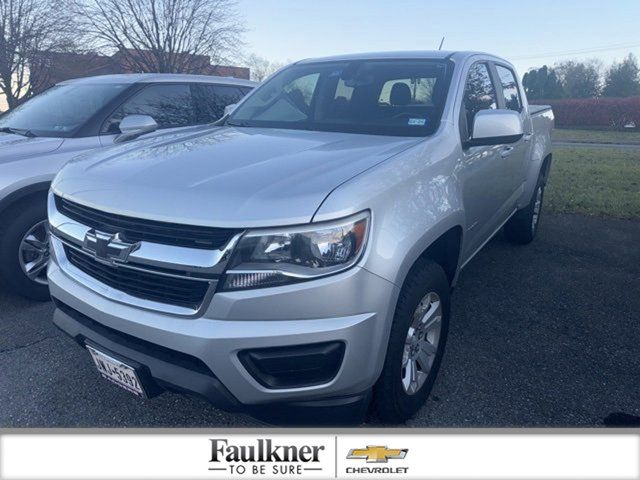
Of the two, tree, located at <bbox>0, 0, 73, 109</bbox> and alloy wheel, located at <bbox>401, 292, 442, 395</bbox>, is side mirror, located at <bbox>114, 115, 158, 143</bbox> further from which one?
tree, located at <bbox>0, 0, 73, 109</bbox>

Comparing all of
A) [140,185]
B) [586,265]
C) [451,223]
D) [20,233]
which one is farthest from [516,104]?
[20,233]

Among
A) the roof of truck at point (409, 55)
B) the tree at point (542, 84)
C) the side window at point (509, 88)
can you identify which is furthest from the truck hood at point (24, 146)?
the tree at point (542, 84)

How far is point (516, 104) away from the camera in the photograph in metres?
4.20

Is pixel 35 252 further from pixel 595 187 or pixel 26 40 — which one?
pixel 26 40

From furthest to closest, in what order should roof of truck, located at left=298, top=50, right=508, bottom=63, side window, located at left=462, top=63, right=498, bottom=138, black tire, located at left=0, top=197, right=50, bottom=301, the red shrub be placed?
the red shrub < black tire, located at left=0, top=197, right=50, bottom=301 < roof of truck, located at left=298, top=50, right=508, bottom=63 < side window, located at left=462, top=63, right=498, bottom=138

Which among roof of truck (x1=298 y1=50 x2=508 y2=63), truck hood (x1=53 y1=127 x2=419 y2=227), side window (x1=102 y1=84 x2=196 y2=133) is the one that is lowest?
truck hood (x1=53 y1=127 x2=419 y2=227)

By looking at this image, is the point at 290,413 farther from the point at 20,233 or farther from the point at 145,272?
the point at 20,233

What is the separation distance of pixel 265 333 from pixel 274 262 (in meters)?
0.25

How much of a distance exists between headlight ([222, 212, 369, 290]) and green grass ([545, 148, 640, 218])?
605 cm

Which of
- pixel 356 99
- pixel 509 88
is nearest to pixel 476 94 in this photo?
pixel 356 99

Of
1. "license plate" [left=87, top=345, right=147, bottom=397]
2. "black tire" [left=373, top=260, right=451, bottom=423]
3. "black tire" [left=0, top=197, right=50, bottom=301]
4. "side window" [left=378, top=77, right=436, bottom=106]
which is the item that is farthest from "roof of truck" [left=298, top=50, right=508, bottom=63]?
"license plate" [left=87, top=345, right=147, bottom=397]

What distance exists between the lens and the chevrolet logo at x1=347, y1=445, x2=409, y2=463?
1781 millimetres

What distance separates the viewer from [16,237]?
10.9 feet

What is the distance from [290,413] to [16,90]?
65.9 feet
